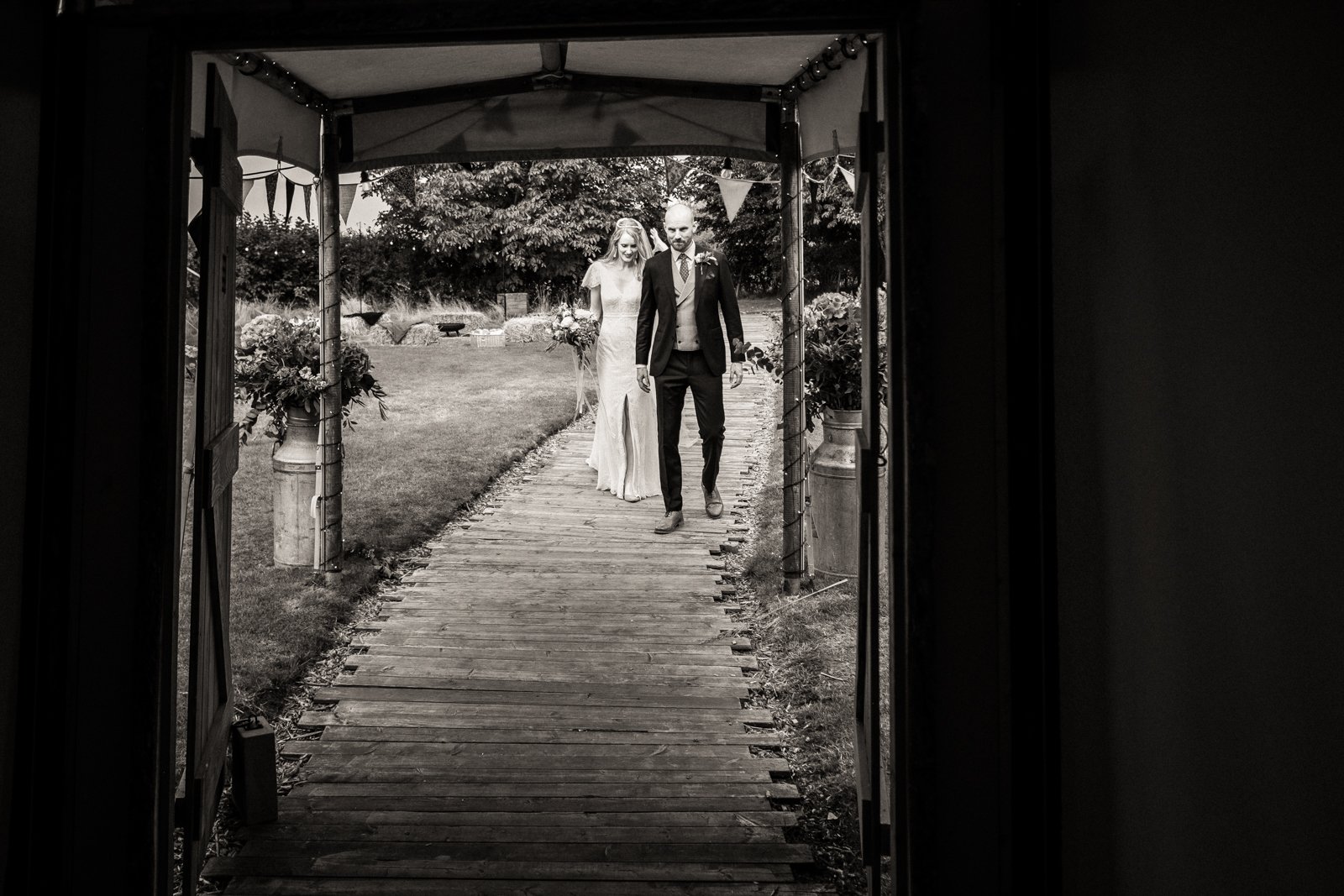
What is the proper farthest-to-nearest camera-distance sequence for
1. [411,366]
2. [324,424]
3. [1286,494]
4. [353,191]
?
[411,366] < [353,191] < [324,424] < [1286,494]

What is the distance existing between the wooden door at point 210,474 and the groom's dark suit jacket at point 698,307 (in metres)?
4.60

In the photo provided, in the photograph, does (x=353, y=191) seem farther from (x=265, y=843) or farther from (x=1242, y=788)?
(x=1242, y=788)

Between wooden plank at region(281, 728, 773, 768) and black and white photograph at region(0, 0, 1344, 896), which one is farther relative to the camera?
wooden plank at region(281, 728, 773, 768)

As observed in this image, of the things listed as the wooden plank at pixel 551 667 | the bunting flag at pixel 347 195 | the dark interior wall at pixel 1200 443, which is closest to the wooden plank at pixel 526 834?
the dark interior wall at pixel 1200 443

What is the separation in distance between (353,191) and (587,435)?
6489 millimetres

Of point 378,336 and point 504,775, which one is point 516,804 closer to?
point 504,775

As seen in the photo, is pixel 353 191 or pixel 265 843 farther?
pixel 353 191

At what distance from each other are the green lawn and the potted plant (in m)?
2.97

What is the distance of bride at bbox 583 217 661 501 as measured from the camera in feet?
33.5

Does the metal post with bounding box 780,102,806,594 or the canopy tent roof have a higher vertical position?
the canopy tent roof

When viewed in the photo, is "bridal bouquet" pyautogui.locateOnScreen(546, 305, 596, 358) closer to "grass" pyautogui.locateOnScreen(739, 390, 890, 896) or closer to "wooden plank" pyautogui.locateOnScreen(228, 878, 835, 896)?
"grass" pyautogui.locateOnScreen(739, 390, 890, 896)

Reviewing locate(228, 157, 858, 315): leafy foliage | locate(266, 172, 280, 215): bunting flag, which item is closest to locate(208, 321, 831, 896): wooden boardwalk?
locate(266, 172, 280, 215): bunting flag

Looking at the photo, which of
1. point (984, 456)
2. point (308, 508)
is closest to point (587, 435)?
point (308, 508)

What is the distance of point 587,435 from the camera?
14.9 meters
